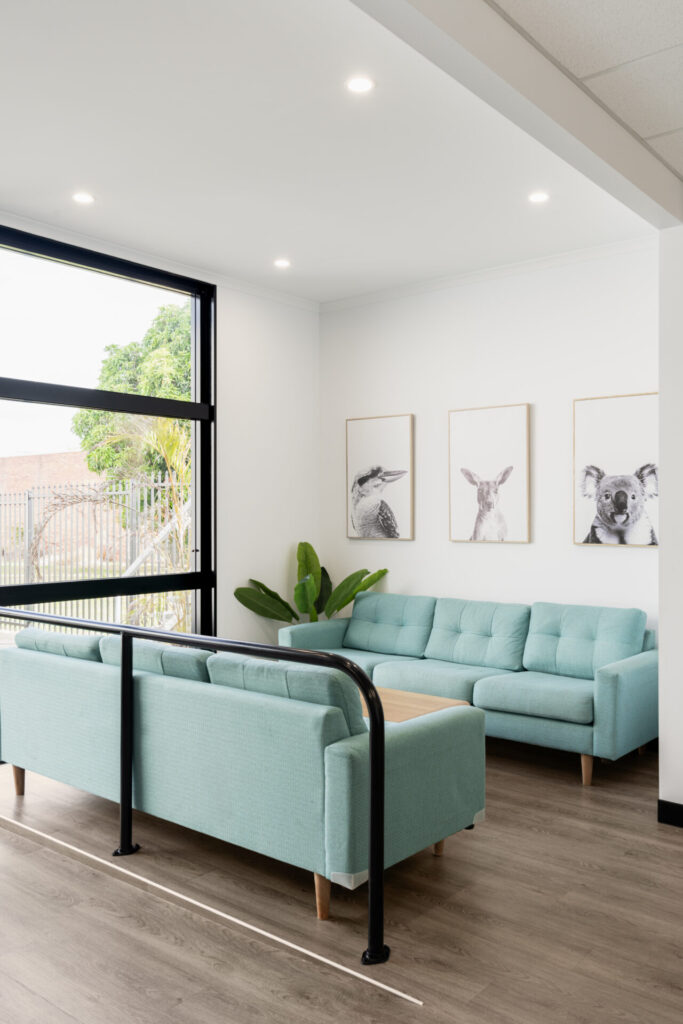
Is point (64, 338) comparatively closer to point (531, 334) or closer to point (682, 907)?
point (531, 334)

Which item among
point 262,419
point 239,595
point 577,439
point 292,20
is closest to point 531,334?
point 577,439

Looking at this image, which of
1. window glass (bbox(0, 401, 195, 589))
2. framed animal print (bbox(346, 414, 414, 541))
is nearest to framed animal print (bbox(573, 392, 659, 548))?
framed animal print (bbox(346, 414, 414, 541))

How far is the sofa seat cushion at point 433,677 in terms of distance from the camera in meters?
4.61

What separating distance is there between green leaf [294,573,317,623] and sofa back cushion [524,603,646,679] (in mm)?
1587

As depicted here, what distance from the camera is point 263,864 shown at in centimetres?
311

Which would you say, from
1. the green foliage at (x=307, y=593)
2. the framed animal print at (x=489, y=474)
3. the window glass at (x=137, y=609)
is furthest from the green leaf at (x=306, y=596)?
the framed animal print at (x=489, y=474)

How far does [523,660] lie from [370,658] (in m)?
0.97

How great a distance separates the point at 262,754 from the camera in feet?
9.02

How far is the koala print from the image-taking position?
4766 mm

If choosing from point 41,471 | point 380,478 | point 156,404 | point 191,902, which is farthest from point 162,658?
point 380,478

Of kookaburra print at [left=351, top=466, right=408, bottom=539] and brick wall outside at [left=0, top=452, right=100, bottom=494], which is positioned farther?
kookaburra print at [left=351, top=466, right=408, bottom=539]

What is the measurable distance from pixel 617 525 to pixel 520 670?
1.04 m

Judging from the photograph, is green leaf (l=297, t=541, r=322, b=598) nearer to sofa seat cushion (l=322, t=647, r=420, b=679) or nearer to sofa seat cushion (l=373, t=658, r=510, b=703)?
sofa seat cushion (l=322, t=647, r=420, b=679)

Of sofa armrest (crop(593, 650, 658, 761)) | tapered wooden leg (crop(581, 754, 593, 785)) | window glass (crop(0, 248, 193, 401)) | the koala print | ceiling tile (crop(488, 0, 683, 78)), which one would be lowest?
tapered wooden leg (crop(581, 754, 593, 785))
